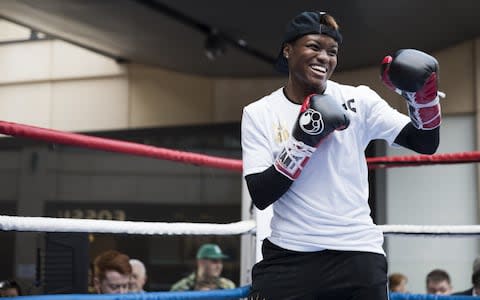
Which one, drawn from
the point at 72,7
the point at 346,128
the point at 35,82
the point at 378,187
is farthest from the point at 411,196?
the point at 346,128

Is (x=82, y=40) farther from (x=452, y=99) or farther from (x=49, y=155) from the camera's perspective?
(x=452, y=99)

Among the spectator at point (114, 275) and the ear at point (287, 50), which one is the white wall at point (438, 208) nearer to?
the spectator at point (114, 275)

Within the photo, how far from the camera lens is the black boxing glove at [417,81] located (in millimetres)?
1617

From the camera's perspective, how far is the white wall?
642cm

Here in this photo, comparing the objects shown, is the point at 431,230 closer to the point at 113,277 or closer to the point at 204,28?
the point at 113,277

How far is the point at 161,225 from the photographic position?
87.0 inches

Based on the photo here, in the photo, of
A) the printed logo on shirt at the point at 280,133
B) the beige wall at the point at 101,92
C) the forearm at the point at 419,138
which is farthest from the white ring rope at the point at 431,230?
A: the beige wall at the point at 101,92

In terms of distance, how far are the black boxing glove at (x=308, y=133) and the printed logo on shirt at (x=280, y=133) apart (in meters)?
0.10

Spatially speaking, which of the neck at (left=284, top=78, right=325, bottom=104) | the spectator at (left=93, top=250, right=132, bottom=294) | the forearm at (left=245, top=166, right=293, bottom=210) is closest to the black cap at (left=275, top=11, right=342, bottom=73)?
the neck at (left=284, top=78, right=325, bottom=104)

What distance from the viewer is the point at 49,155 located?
8.05 meters

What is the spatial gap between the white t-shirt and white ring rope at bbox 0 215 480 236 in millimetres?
494

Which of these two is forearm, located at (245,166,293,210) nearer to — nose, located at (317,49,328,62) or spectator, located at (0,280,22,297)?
nose, located at (317,49,328,62)

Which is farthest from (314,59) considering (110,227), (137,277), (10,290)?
(137,277)

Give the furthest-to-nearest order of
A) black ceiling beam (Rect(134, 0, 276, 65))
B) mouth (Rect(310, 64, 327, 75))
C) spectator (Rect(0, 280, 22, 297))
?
black ceiling beam (Rect(134, 0, 276, 65))
spectator (Rect(0, 280, 22, 297))
mouth (Rect(310, 64, 327, 75))
